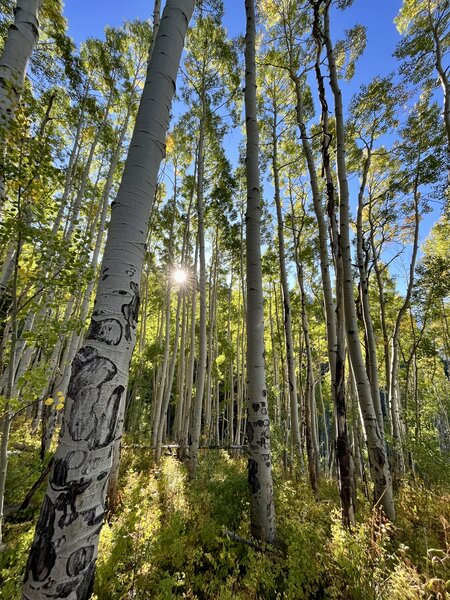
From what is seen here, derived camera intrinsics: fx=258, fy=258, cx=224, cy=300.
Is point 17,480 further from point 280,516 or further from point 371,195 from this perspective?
point 371,195

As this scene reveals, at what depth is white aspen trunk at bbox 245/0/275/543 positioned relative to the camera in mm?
3082

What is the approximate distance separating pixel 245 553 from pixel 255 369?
230 cm

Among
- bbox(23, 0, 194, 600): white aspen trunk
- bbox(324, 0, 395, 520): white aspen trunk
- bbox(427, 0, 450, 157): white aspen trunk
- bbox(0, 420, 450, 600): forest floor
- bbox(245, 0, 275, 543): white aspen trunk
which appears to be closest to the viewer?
bbox(23, 0, 194, 600): white aspen trunk

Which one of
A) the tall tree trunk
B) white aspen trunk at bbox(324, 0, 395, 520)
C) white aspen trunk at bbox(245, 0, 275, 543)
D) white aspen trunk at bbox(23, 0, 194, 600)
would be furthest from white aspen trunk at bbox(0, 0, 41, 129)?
white aspen trunk at bbox(324, 0, 395, 520)

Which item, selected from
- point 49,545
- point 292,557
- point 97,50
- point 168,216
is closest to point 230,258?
point 168,216

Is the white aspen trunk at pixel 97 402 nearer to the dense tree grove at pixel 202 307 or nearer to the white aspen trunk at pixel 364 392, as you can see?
the dense tree grove at pixel 202 307

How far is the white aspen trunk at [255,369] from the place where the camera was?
3.08 metres

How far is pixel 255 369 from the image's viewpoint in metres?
3.30

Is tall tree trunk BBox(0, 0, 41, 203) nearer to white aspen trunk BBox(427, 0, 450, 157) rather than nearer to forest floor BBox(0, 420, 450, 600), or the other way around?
forest floor BBox(0, 420, 450, 600)

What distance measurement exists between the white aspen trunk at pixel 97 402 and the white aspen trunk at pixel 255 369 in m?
2.19

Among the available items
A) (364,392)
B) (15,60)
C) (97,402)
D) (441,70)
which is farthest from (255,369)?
(441,70)

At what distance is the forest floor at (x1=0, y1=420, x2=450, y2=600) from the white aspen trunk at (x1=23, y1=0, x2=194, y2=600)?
195cm

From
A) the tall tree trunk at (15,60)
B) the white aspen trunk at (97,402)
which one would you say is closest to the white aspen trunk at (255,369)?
the white aspen trunk at (97,402)

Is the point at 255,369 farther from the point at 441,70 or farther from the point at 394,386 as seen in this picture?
the point at 441,70
